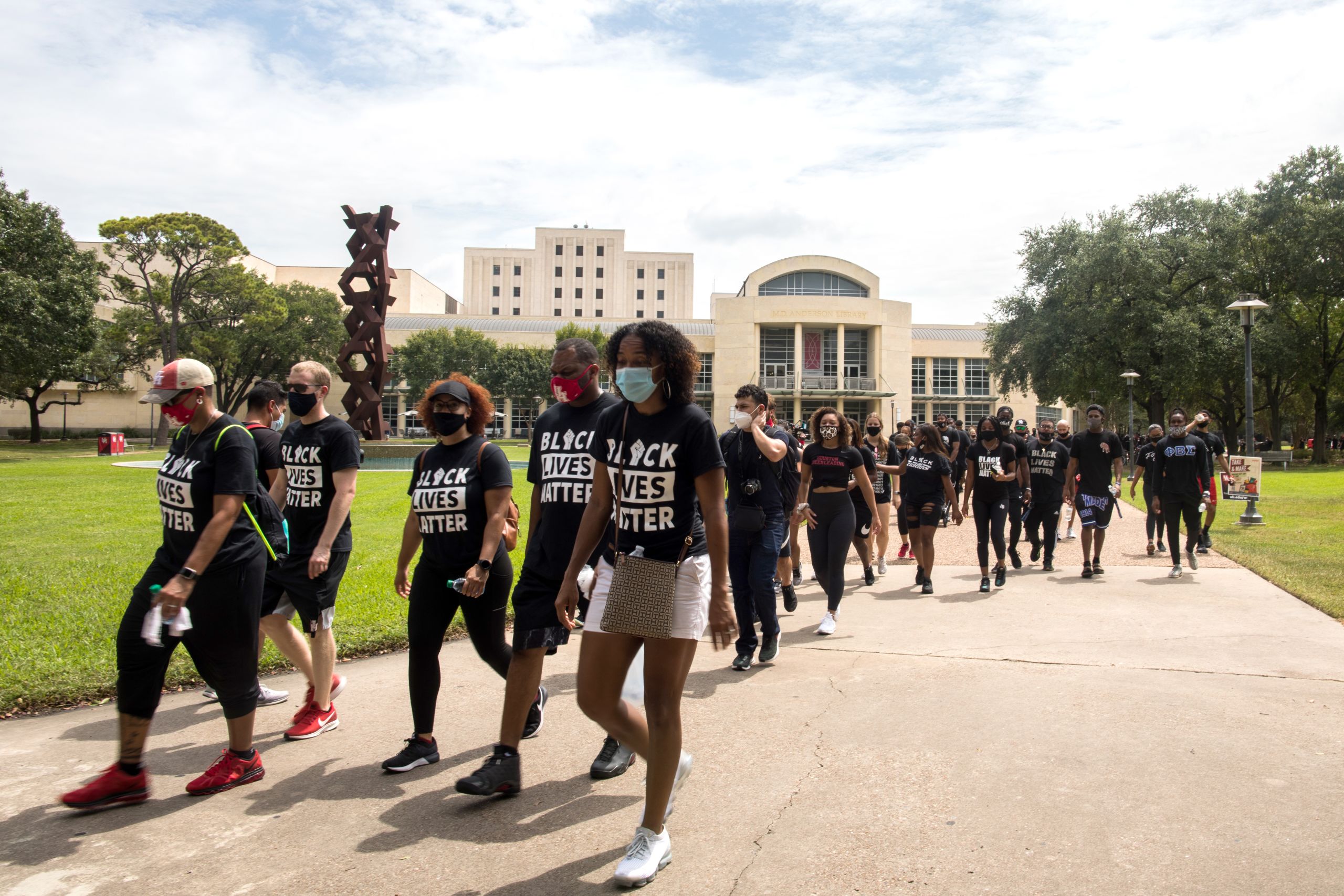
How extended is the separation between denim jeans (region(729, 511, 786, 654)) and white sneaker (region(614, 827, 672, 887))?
2.91 m

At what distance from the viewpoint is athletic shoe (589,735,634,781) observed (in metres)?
4.14

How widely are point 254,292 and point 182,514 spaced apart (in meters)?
53.6

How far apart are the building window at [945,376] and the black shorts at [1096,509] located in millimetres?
68887

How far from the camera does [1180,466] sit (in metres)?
10.3

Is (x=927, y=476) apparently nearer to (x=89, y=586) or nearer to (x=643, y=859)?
(x=643, y=859)

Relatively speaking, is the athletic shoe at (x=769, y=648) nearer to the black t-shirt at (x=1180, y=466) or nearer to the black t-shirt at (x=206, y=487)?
the black t-shirt at (x=206, y=487)

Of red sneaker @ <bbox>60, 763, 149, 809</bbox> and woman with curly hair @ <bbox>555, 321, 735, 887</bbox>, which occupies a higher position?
woman with curly hair @ <bbox>555, 321, 735, 887</bbox>

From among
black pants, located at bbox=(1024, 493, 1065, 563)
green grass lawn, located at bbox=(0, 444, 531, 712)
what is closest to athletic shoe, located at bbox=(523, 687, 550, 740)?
green grass lawn, located at bbox=(0, 444, 531, 712)

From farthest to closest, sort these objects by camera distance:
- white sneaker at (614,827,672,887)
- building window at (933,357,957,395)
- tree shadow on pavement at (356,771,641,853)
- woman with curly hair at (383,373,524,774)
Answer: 1. building window at (933,357,957,395)
2. woman with curly hair at (383,373,524,774)
3. tree shadow on pavement at (356,771,641,853)
4. white sneaker at (614,827,672,887)

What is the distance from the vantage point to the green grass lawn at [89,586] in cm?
559

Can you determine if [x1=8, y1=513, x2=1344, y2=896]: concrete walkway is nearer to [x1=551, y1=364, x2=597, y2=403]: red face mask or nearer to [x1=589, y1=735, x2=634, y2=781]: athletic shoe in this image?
[x1=589, y1=735, x2=634, y2=781]: athletic shoe

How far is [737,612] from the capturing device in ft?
20.5

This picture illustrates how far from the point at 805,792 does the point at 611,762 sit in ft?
2.92

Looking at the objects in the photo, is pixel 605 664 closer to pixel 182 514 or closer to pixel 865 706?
pixel 182 514
